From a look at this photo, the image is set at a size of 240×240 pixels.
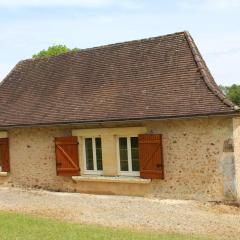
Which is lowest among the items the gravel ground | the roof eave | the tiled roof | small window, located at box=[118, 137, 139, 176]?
the gravel ground

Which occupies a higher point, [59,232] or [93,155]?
[93,155]

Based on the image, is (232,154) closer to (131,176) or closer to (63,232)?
(131,176)

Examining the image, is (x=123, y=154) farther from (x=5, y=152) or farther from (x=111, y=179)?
(x=5, y=152)

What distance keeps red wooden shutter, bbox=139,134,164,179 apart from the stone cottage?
31mm

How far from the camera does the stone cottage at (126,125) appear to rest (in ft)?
43.1

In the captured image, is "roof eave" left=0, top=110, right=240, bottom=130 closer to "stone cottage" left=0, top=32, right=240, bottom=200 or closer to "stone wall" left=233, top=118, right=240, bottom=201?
"stone cottage" left=0, top=32, right=240, bottom=200

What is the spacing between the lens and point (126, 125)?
14.6 metres

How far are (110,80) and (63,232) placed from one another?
302 inches

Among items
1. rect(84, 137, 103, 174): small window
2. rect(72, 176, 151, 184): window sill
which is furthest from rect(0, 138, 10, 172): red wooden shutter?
rect(84, 137, 103, 174): small window

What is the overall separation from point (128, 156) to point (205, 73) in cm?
363

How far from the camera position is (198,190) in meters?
13.3

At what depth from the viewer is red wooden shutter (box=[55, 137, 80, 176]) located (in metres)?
15.7

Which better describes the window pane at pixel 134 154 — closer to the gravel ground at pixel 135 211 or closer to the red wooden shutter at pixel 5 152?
the gravel ground at pixel 135 211

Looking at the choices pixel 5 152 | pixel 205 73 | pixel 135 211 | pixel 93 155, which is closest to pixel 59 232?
pixel 135 211
